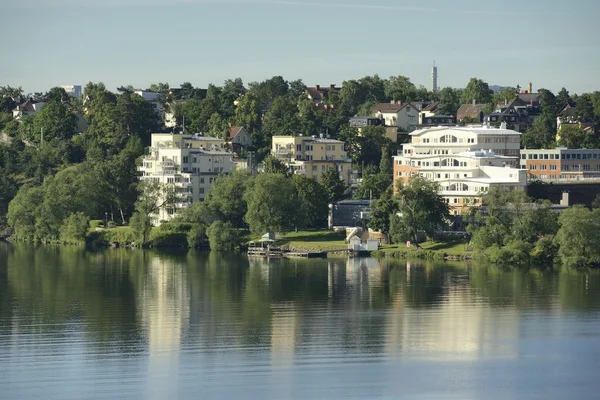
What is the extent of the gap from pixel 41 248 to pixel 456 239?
19435 millimetres

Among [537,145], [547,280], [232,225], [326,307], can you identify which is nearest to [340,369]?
[326,307]

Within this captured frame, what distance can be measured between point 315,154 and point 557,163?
1328cm

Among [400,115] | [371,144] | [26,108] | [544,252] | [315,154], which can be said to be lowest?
[544,252]

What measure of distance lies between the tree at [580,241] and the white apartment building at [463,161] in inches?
282

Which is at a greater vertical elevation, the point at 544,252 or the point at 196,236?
the point at 196,236

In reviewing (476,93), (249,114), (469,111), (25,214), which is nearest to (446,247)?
(25,214)

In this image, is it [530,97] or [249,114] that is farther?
[530,97]

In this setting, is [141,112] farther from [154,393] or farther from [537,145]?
[154,393]

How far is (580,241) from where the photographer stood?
52406 mm

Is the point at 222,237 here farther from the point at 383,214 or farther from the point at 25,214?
the point at 25,214

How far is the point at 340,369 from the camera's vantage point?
1300 inches

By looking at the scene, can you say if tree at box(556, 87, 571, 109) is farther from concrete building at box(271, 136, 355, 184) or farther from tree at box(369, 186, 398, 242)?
tree at box(369, 186, 398, 242)

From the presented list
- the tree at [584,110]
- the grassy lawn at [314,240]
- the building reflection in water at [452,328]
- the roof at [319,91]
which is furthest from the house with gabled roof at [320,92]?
the building reflection in water at [452,328]

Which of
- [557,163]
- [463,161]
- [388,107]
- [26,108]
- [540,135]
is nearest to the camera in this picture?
[463,161]
